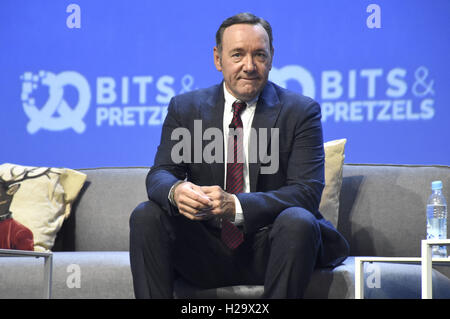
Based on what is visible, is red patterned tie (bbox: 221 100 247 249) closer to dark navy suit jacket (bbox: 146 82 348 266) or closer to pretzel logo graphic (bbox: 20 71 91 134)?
dark navy suit jacket (bbox: 146 82 348 266)

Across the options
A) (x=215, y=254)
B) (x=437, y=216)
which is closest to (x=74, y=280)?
(x=215, y=254)

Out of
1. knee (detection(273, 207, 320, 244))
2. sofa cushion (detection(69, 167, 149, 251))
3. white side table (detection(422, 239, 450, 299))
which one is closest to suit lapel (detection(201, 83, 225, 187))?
knee (detection(273, 207, 320, 244))

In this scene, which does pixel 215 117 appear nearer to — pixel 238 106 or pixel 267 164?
pixel 238 106

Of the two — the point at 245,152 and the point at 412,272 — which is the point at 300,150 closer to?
the point at 245,152

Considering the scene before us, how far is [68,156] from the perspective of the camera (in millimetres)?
3361

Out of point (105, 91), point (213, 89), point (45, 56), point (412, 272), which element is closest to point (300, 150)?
point (213, 89)

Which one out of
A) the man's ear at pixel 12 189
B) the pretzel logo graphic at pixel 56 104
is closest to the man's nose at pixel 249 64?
the man's ear at pixel 12 189

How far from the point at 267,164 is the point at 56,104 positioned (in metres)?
1.65

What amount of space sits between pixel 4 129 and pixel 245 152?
181cm

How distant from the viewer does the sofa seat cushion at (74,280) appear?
7.86 ft

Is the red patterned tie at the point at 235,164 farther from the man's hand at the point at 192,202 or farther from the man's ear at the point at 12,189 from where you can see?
the man's ear at the point at 12,189

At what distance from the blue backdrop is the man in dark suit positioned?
2.85 feet

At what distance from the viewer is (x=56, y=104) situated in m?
3.36
